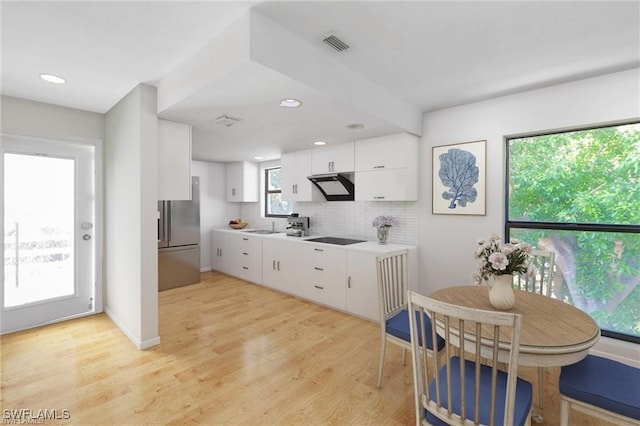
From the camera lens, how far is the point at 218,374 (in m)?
2.31

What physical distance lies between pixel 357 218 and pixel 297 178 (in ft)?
3.77

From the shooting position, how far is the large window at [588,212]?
8.23ft

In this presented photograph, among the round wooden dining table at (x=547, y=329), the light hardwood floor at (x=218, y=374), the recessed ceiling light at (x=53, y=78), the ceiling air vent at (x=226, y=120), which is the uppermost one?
the recessed ceiling light at (x=53, y=78)

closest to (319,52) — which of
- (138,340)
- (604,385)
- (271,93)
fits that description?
(271,93)

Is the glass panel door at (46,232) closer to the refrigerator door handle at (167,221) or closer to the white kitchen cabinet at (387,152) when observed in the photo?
the refrigerator door handle at (167,221)

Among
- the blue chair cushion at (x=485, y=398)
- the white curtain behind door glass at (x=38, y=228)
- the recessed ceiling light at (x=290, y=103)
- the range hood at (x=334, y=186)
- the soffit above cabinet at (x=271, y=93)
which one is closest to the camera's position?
the blue chair cushion at (x=485, y=398)

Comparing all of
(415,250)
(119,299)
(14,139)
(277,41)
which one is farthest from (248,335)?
(14,139)

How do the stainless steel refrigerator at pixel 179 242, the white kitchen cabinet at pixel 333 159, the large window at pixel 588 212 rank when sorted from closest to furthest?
1. the large window at pixel 588 212
2. the white kitchen cabinet at pixel 333 159
3. the stainless steel refrigerator at pixel 179 242

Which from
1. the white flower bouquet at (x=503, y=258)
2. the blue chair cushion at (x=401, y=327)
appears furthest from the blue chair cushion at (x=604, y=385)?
the blue chair cushion at (x=401, y=327)

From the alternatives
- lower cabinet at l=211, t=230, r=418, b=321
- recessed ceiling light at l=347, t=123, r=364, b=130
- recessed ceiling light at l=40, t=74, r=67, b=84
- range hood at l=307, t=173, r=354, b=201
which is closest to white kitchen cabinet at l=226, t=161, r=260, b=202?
lower cabinet at l=211, t=230, r=418, b=321

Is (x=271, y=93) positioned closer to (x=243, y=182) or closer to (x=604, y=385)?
(x=604, y=385)

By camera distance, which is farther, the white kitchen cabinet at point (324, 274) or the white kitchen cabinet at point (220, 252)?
the white kitchen cabinet at point (220, 252)

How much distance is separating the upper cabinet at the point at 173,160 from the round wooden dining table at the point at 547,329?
2557 mm

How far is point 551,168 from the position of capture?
287 cm
